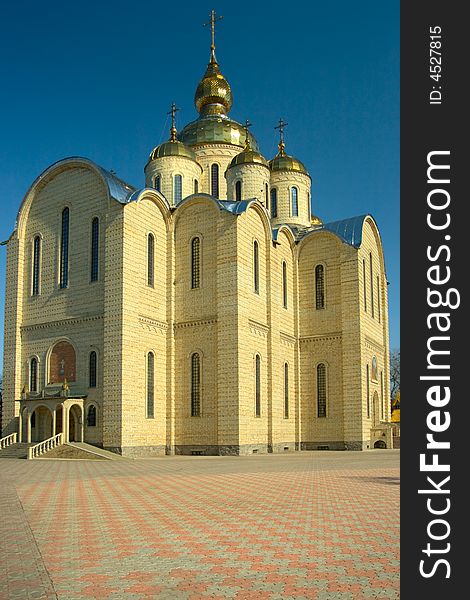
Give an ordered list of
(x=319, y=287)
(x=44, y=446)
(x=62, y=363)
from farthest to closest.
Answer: (x=319, y=287) < (x=62, y=363) < (x=44, y=446)

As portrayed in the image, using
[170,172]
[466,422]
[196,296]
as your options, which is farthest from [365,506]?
[170,172]

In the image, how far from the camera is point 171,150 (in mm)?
39219

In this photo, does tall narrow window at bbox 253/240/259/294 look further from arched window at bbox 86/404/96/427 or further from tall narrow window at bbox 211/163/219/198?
tall narrow window at bbox 211/163/219/198

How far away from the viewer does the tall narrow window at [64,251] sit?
32.4 metres

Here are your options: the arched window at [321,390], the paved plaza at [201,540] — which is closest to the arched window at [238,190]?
the arched window at [321,390]

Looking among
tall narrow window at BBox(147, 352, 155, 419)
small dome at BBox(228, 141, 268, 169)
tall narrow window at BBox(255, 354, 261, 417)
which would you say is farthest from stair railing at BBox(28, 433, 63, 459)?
small dome at BBox(228, 141, 268, 169)

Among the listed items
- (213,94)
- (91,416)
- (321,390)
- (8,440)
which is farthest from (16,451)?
(213,94)

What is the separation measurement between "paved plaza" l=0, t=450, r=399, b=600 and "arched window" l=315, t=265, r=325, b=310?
21240 millimetres

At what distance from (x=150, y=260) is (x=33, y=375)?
7710mm

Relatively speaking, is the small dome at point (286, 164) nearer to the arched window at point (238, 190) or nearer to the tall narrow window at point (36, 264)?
the arched window at point (238, 190)

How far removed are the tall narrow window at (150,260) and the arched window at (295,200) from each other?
13055mm

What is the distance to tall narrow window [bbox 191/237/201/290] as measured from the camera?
32594 millimetres

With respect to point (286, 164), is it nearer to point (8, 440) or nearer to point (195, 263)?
point (195, 263)

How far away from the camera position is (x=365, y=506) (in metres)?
12.0
